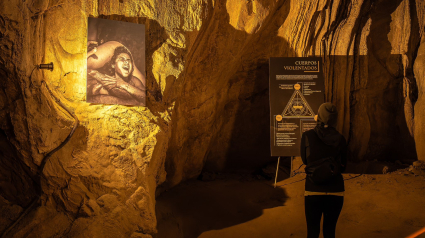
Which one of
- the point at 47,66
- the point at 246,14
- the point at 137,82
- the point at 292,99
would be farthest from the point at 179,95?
the point at 246,14

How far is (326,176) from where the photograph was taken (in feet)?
8.06

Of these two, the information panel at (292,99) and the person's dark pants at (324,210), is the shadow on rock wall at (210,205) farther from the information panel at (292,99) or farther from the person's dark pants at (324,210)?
the person's dark pants at (324,210)

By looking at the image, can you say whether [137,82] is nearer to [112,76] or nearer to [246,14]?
[112,76]

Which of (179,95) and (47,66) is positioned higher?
(47,66)

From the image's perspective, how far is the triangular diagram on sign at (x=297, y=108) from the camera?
16.4 ft

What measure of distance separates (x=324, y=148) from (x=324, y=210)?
1.72 feet

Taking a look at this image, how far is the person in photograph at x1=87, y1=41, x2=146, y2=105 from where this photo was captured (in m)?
3.27

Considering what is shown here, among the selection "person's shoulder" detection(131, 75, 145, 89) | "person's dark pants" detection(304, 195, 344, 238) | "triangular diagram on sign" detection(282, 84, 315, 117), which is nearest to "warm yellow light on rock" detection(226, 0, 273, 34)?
"triangular diagram on sign" detection(282, 84, 315, 117)

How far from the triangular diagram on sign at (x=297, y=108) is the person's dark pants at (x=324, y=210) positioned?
2611 millimetres

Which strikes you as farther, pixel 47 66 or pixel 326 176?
pixel 47 66

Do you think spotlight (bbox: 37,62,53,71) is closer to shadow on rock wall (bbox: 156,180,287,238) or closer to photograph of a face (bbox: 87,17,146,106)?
photograph of a face (bbox: 87,17,146,106)

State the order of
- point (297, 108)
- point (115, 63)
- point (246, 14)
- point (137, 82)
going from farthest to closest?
1. point (246, 14)
2. point (297, 108)
3. point (137, 82)
4. point (115, 63)

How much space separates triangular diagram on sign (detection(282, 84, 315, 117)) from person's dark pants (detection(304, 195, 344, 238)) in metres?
2.61

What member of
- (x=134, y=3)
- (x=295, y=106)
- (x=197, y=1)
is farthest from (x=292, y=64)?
(x=134, y=3)
